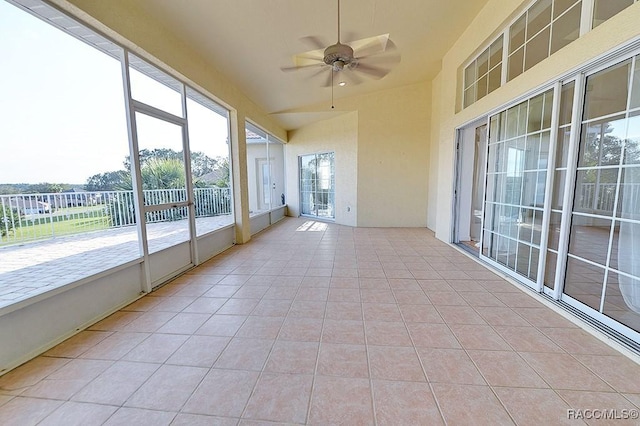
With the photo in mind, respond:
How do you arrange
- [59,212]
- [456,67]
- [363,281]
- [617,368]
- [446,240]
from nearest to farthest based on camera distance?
[617,368], [59,212], [363,281], [456,67], [446,240]

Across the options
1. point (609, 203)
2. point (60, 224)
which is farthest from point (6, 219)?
point (609, 203)

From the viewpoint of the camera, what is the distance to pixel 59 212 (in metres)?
2.25

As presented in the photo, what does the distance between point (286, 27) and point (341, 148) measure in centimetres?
404

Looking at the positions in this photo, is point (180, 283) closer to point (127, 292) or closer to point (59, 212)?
point (127, 292)

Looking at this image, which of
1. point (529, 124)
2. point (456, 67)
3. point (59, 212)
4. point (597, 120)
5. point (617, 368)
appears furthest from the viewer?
point (456, 67)

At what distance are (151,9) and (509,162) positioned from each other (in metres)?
4.36

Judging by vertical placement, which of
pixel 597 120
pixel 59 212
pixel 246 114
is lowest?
pixel 59 212

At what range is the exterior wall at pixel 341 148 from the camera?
6.71 meters

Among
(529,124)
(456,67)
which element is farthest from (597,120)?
(456,67)

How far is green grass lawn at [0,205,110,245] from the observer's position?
1969mm

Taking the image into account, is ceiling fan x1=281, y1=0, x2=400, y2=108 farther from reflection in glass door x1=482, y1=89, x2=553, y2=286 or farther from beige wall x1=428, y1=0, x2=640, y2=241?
reflection in glass door x1=482, y1=89, x2=553, y2=286

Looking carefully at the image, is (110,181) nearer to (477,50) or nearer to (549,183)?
(549,183)

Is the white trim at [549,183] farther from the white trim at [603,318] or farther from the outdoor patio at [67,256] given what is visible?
the outdoor patio at [67,256]

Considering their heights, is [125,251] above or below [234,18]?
below
